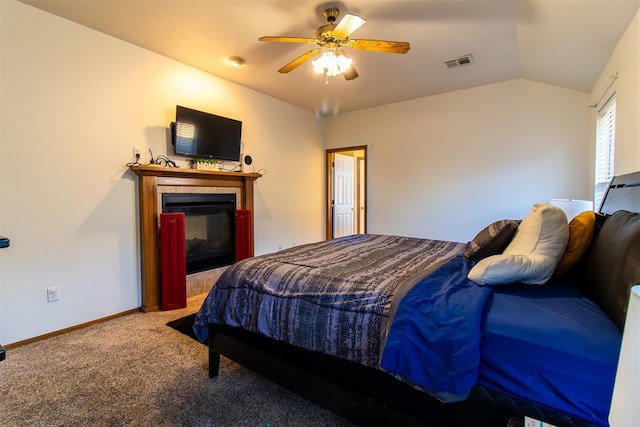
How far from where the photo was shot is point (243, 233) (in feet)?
12.8

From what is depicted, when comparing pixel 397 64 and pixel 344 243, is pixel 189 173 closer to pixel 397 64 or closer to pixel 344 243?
pixel 344 243

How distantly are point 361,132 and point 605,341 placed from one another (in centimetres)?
462

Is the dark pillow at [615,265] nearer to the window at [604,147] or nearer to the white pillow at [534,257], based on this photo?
the white pillow at [534,257]

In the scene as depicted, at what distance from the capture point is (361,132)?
5.23 metres

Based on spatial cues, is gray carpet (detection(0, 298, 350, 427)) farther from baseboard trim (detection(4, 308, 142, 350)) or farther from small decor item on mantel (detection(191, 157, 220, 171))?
small decor item on mantel (detection(191, 157, 220, 171))

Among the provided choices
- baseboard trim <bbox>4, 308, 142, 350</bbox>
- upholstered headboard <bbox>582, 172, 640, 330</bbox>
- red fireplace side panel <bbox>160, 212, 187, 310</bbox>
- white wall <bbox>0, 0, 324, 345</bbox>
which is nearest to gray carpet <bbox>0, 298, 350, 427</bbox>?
baseboard trim <bbox>4, 308, 142, 350</bbox>

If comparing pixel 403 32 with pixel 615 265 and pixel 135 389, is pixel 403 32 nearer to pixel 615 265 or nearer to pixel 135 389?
pixel 615 265

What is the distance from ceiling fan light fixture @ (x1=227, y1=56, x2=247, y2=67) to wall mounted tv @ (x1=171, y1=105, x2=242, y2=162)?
2.06 ft

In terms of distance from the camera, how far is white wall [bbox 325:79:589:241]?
3652 millimetres

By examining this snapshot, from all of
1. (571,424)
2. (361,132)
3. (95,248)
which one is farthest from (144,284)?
(361,132)

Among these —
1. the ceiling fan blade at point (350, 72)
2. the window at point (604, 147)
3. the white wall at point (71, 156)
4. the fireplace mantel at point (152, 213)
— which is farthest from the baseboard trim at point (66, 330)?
the window at point (604, 147)

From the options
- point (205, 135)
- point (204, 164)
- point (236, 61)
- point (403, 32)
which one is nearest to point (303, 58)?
point (403, 32)

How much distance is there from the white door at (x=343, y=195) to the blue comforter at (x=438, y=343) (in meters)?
4.57

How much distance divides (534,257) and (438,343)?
0.73m
